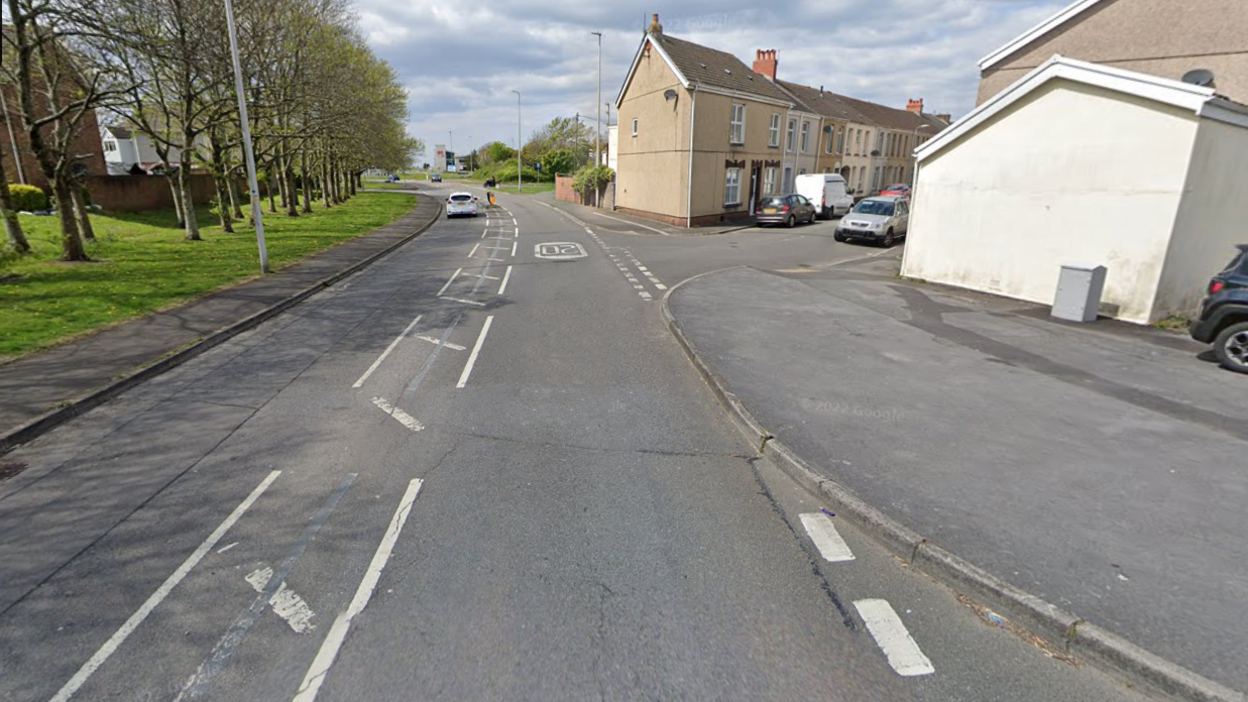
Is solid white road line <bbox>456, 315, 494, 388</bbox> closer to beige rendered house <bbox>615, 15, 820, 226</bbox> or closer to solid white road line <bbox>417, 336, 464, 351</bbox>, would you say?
solid white road line <bbox>417, 336, 464, 351</bbox>

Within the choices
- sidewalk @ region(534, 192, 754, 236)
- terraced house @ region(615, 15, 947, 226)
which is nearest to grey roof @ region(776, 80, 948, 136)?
terraced house @ region(615, 15, 947, 226)

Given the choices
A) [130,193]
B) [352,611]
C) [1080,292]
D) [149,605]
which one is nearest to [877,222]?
[1080,292]

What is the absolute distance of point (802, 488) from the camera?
490cm

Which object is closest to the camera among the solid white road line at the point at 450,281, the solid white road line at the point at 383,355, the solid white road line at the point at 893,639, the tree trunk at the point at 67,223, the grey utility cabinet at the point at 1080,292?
the solid white road line at the point at 893,639

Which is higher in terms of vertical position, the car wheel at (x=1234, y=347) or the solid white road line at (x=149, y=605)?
the car wheel at (x=1234, y=347)

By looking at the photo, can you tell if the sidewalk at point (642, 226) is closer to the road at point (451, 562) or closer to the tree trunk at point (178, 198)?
the tree trunk at point (178, 198)

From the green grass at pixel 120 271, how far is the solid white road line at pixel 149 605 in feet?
21.0

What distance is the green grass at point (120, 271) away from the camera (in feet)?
31.2

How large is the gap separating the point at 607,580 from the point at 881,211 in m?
23.0

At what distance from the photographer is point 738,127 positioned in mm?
29641

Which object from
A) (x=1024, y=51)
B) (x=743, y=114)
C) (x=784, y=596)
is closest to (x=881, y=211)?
(x=1024, y=51)

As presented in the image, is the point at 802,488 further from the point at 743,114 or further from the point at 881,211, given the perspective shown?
the point at 743,114

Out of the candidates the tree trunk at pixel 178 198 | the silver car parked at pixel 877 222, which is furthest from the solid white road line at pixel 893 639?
the tree trunk at pixel 178 198

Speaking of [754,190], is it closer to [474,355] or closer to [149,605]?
[474,355]
